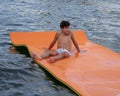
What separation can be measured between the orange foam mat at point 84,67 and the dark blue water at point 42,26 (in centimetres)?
24

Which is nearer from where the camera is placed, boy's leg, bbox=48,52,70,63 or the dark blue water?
the dark blue water

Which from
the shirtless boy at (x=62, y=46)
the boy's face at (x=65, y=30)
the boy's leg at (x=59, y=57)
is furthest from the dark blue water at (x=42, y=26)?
the boy's face at (x=65, y=30)

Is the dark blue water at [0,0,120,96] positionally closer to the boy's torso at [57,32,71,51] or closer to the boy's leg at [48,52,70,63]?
the boy's leg at [48,52,70,63]

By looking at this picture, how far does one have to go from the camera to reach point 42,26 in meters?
13.3

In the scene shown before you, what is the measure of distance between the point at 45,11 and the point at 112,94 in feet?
33.4

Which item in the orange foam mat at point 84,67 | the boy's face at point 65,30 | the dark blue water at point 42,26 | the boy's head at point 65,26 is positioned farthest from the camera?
the boy's face at point 65,30

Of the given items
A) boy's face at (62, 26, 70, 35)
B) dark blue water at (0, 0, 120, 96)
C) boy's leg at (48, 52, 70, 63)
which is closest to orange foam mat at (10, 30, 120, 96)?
boy's leg at (48, 52, 70, 63)

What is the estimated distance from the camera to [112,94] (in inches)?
248

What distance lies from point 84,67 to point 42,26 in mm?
5750

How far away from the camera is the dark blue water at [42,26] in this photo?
7.12 metres

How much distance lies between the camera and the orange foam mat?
6.60 m

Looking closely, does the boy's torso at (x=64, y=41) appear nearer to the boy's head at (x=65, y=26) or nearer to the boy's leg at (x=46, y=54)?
Answer: the boy's head at (x=65, y=26)

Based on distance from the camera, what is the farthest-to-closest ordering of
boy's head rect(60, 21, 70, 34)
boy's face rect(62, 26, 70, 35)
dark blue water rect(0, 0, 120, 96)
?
boy's face rect(62, 26, 70, 35) < boy's head rect(60, 21, 70, 34) < dark blue water rect(0, 0, 120, 96)

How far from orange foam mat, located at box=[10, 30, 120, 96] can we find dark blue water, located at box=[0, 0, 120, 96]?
0.24 meters
